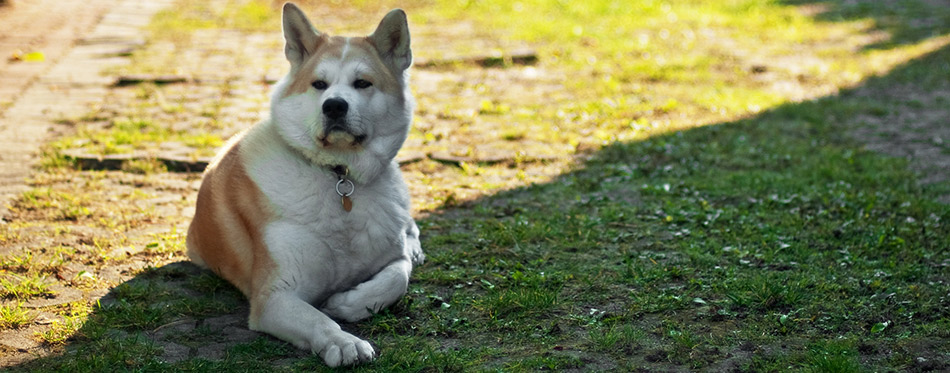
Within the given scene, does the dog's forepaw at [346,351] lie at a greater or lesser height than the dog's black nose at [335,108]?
lesser

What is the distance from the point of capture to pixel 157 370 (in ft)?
11.4

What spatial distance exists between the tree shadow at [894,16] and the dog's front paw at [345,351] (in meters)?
9.36

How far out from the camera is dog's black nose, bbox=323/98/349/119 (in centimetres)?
384

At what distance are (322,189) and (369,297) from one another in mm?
532

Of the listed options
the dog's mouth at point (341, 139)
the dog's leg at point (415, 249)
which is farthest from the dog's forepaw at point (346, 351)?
the dog's leg at point (415, 249)

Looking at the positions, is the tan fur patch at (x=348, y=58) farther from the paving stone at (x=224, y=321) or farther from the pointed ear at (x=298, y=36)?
the paving stone at (x=224, y=321)

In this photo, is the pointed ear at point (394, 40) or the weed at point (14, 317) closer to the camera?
the weed at point (14, 317)

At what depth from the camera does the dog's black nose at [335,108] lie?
384cm

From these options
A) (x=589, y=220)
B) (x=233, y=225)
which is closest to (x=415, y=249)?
(x=233, y=225)

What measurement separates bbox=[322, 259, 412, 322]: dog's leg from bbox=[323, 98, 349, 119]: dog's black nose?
0.76 m

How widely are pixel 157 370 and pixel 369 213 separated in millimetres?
1137

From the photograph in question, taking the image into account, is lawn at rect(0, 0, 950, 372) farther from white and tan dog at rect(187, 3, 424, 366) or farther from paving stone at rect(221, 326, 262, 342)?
white and tan dog at rect(187, 3, 424, 366)

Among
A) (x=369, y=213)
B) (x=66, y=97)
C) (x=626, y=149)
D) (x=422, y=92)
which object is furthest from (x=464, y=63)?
(x=369, y=213)

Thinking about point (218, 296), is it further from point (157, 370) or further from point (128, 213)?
point (128, 213)
